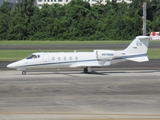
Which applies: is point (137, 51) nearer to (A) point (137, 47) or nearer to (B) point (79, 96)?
(A) point (137, 47)

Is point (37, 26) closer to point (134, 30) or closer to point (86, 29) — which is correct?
point (86, 29)

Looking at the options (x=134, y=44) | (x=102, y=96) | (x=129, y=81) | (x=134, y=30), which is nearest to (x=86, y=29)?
(x=134, y=30)

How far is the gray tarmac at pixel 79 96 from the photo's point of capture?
67.9 ft

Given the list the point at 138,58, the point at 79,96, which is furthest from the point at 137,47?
the point at 79,96

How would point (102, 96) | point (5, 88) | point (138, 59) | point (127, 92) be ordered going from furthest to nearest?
point (138, 59), point (5, 88), point (127, 92), point (102, 96)

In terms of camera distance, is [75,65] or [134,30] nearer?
[75,65]

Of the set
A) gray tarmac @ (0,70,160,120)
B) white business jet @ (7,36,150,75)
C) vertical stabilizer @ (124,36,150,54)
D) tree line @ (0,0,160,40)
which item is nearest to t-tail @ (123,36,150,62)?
vertical stabilizer @ (124,36,150,54)

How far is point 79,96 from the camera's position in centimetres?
2623

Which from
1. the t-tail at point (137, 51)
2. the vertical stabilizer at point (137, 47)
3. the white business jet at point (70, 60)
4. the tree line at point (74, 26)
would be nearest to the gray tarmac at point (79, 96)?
the white business jet at point (70, 60)

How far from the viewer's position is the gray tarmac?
814 inches

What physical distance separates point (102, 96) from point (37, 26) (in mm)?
75778

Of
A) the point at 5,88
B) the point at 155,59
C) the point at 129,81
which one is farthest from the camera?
the point at 155,59

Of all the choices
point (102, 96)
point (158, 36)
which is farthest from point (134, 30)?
point (102, 96)

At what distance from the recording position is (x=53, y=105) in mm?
23172
